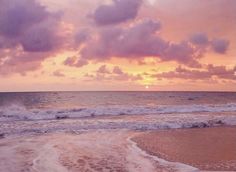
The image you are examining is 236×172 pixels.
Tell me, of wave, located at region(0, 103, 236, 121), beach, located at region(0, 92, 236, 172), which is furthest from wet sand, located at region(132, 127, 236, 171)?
wave, located at region(0, 103, 236, 121)

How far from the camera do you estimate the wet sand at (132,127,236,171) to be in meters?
11.6

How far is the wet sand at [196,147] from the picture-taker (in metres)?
11.6

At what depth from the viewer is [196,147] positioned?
1429cm

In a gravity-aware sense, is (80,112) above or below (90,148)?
above

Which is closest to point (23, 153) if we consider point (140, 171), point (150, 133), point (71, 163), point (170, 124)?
point (71, 163)

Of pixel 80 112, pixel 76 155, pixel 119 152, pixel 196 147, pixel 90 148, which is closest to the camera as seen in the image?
pixel 76 155

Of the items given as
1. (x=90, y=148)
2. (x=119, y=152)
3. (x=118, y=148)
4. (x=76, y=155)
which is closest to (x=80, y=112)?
(x=90, y=148)

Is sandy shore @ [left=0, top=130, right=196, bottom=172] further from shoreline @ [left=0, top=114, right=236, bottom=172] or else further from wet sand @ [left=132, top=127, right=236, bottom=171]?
wet sand @ [left=132, top=127, right=236, bottom=171]

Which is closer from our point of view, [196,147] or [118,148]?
[196,147]

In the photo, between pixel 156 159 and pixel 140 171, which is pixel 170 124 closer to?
pixel 156 159

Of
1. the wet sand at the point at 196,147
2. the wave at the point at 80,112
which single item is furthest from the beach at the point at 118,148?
the wave at the point at 80,112

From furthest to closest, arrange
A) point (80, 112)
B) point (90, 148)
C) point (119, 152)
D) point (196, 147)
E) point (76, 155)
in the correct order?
point (80, 112) < point (90, 148) < point (196, 147) < point (119, 152) < point (76, 155)

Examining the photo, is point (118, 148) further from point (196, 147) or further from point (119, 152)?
point (196, 147)

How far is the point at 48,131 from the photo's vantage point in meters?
20.4
